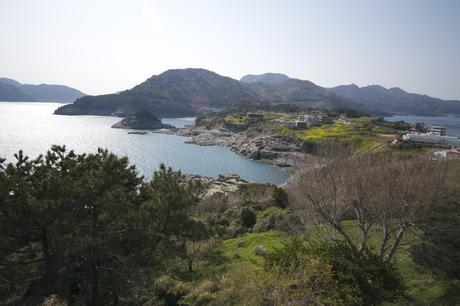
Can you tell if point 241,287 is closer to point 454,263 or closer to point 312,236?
point 454,263

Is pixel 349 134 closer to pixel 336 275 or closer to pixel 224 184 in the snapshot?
pixel 224 184

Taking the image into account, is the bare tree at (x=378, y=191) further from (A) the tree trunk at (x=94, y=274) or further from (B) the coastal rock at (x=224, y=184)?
(B) the coastal rock at (x=224, y=184)

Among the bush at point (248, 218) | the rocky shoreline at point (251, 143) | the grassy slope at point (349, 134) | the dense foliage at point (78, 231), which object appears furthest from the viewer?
the rocky shoreline at point (251, 143)

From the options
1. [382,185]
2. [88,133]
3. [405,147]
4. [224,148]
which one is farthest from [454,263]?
[88,133]

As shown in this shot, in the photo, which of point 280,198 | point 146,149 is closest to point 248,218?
point 280,198

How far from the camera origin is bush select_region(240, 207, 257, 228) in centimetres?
2800

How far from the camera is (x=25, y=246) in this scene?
14.8 m

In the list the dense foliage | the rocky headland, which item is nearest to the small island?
the rocky headland

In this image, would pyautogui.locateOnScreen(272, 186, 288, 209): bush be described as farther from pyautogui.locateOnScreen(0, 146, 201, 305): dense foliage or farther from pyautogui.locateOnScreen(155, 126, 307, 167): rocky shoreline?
pyautogui.locateOnScreen(155, 126, 307, 167): rocky shoreline

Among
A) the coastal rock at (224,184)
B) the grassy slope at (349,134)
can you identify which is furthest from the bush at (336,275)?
the grassy slope at (349,134)

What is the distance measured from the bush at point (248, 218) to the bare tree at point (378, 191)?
11.5 m

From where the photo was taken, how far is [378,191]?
49.2 feet

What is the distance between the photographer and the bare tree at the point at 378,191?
547 inches

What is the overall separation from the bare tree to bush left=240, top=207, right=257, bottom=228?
11462 mm
